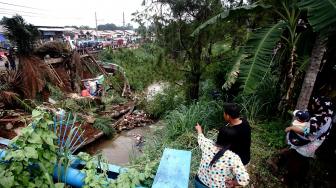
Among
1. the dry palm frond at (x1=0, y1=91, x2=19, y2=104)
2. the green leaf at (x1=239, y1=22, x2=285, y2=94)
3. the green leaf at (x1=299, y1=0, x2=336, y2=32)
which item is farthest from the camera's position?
the dry palm frond at (x1=0, y1=91, x2=19, y2=104)

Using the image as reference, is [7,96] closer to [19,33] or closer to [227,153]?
[19,33]

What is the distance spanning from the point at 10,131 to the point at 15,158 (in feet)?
17.1

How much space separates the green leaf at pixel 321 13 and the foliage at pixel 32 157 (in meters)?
3.24

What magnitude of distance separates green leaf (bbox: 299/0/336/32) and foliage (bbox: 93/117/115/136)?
6839 millimetres

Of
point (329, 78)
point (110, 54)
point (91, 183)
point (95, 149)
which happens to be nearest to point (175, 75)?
point (95, 149)

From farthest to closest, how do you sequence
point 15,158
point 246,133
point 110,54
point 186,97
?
point 110,54 < point 186,97 < point 246,133 < point 15,158

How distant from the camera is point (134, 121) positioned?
969 centimetres

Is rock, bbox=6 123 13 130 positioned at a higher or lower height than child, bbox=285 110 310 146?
lower

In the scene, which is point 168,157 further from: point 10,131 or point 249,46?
point 10,131

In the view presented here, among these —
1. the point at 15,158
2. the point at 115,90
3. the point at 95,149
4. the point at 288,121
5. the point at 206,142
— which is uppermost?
the point at 15,158

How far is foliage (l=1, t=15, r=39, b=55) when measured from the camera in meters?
7.27

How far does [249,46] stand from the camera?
4.16m

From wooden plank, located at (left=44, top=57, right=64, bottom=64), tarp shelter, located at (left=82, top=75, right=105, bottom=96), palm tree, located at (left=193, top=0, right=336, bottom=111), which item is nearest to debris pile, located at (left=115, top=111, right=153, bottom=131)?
tarp shelter, located at (left=82, top=75, right=105, bottom=96)

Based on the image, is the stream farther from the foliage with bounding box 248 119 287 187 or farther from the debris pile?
the foliage with bounding box 248 119 287 187
